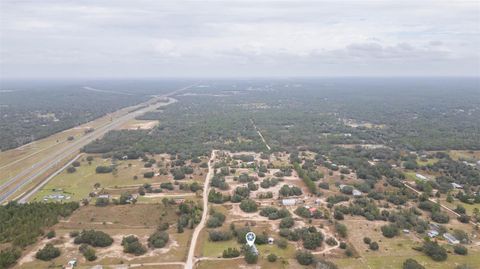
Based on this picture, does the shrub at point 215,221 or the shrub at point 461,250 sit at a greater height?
the shrub at point 215,221

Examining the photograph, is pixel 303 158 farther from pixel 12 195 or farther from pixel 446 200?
pixel 12 195

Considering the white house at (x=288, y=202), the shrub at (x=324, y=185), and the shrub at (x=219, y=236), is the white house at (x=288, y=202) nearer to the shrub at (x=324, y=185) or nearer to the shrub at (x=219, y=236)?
the shrub at (x=324, y=185)

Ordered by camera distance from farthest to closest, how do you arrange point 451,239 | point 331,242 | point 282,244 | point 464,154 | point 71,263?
1. point 464,154
2. point 451,239
3. point 331,242
4. point 282,244
5. point 71,263

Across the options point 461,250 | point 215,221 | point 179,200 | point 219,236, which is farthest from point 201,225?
point 461,250

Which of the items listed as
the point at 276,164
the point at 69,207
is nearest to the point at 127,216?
the point at 69,207

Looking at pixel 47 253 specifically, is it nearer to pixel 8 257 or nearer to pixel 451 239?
pixel 8 257

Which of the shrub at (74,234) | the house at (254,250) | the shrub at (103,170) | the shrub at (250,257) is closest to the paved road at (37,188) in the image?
the shrub at (103,170)

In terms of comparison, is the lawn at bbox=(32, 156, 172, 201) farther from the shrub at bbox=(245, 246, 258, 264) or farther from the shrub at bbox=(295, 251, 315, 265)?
the shrub at bbox=(295, 251, 315, 265)

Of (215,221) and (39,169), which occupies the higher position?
(39,169)

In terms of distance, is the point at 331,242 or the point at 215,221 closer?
the point at 331,242
